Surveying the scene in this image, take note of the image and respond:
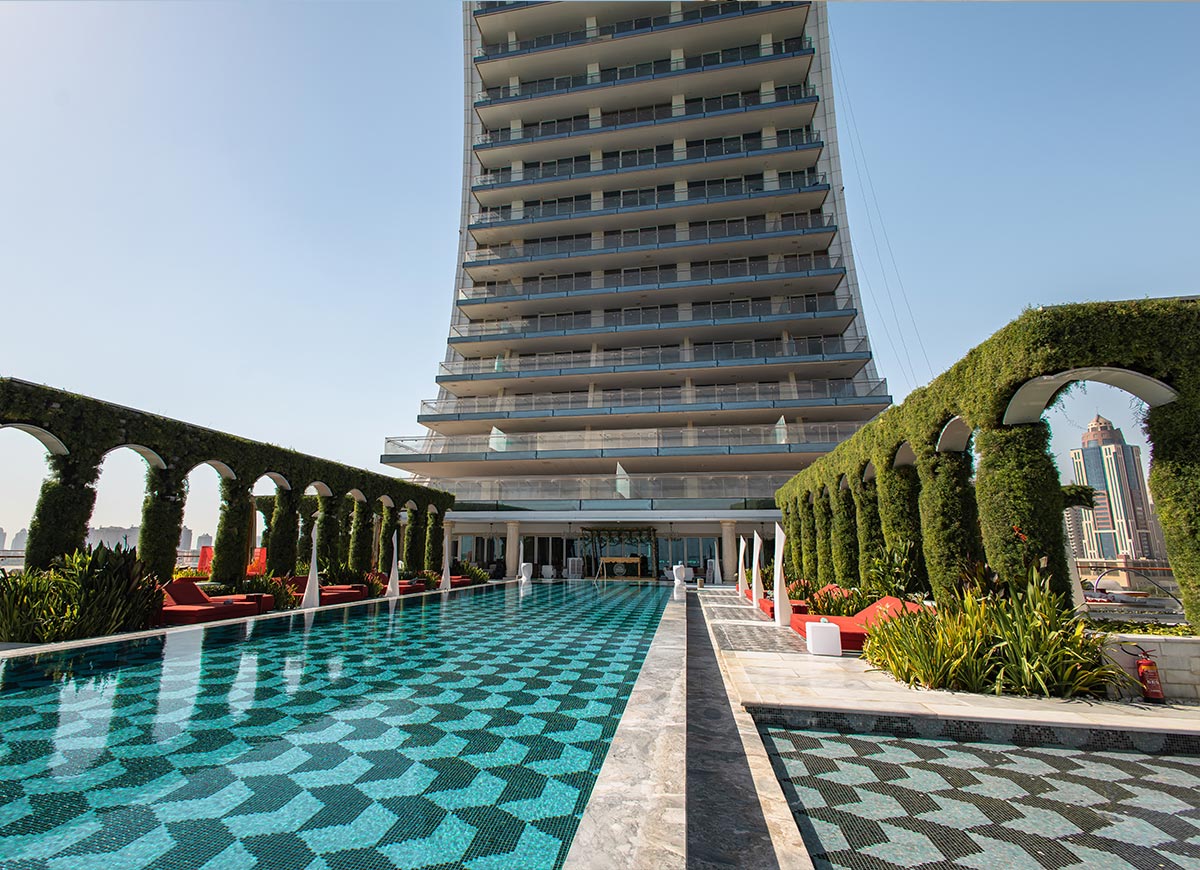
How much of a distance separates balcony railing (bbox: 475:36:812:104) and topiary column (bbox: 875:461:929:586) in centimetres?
3441

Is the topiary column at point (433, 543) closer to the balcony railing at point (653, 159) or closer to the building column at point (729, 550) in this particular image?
the building column at point (729, 550)

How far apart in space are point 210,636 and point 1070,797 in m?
11.7

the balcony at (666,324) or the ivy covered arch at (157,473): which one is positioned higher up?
the balcony at (666,324)

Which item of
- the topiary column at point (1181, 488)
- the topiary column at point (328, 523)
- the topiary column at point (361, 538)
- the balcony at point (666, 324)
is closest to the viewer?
the topiary column at point (1181, 488)

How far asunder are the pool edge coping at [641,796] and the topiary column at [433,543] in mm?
18996

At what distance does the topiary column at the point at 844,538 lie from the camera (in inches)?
534

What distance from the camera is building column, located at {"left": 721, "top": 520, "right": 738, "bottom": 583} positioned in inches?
1055

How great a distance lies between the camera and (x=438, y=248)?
1585 inches

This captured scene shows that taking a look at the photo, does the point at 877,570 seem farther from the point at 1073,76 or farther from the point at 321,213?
the point at 321,213

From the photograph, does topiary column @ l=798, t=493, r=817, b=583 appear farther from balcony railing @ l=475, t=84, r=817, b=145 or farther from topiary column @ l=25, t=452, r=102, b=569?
balcony railing @ l=475, t=84, r=817, b=145

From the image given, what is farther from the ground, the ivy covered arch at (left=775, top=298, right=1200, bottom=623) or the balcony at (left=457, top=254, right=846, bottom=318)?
the balcony at (left=457, top=254, right=846, bottom=318)

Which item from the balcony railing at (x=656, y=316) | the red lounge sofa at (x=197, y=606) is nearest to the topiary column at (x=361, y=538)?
the red lounge sofa at (x=197, y=606)

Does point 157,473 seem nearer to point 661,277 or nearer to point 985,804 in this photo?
point 985,804

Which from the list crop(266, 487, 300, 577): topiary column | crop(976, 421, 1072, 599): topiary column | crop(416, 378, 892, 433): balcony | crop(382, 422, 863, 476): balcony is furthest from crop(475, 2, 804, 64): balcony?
crop(976, 421, 1072, 599): topiary column
